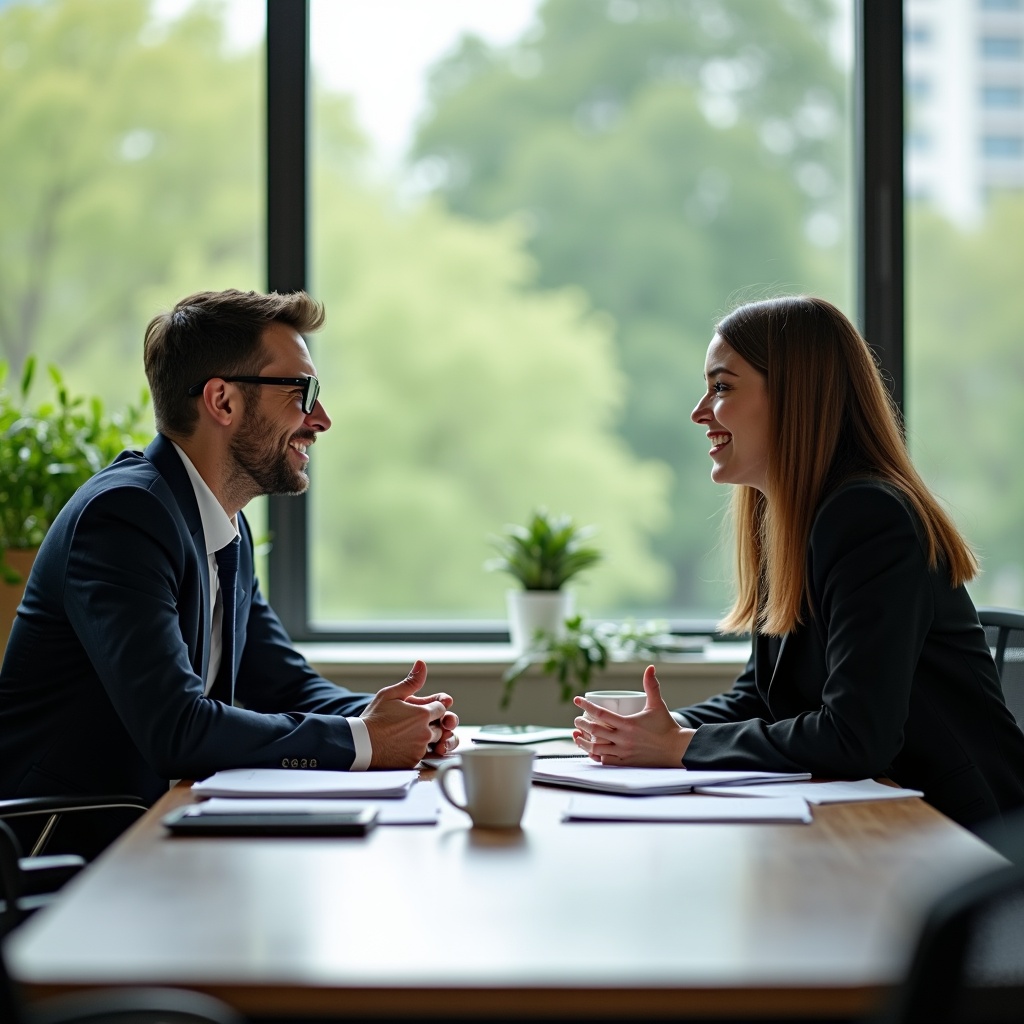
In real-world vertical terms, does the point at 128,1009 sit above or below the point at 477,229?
below

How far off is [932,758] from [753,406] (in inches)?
24.7

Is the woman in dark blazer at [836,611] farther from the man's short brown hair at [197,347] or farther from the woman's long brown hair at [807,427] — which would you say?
the man's short brown hair at [197,347]

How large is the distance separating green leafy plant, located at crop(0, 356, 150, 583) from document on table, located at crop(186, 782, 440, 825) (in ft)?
5.08

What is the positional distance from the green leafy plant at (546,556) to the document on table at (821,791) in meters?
1.70

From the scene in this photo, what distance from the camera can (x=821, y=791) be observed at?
5.08 feet

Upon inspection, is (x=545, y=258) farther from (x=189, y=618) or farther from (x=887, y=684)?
(x=887, y=684)

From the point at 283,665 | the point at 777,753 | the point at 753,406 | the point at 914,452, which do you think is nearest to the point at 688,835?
the point at 777,753

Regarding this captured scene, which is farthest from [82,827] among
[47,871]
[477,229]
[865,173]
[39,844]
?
[865,173]

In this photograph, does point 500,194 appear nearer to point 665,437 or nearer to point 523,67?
point 523,67

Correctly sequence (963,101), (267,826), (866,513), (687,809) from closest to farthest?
(267,826) → (687,809) → (866,513) → (963,101)

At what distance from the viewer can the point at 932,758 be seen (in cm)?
177

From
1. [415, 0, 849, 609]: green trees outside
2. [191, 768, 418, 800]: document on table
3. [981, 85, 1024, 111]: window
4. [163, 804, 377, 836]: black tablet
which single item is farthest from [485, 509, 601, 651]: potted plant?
[163, 804, 377, 836]: black tablet

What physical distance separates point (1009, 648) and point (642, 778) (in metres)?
0.74

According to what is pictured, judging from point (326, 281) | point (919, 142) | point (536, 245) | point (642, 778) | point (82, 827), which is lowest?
point (82, 827)
